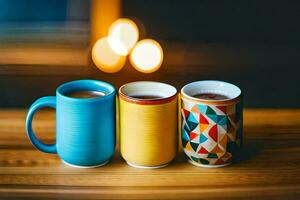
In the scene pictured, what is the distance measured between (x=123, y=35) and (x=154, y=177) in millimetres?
335

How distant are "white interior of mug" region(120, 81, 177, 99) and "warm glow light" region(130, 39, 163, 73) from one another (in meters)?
0.16


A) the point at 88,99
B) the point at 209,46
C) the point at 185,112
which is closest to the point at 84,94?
the point at 88,99

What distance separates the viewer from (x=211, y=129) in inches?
36.2

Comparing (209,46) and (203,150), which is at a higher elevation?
(209,46)

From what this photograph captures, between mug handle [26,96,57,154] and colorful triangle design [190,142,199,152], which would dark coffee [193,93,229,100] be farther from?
mug handle [26,96,57,154]

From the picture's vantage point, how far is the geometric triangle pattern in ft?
3.01

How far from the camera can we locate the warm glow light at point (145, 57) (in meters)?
1.14

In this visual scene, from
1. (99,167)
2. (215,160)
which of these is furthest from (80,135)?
(215,160)

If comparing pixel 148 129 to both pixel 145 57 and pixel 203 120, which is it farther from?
pixel 145 57

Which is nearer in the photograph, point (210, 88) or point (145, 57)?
point (210, 88)

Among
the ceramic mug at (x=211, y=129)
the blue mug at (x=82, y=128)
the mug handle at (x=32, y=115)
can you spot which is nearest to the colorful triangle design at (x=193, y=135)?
the ceramic mug at (x=211, y=129)

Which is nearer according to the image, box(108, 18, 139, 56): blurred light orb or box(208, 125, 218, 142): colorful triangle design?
box(208, 125, 218, 142): colorful triangle design

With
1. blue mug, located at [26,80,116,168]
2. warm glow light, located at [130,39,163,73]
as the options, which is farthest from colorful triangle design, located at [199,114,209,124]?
warm glow light, located at [130,39,163,73]

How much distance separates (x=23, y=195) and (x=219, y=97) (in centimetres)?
36
